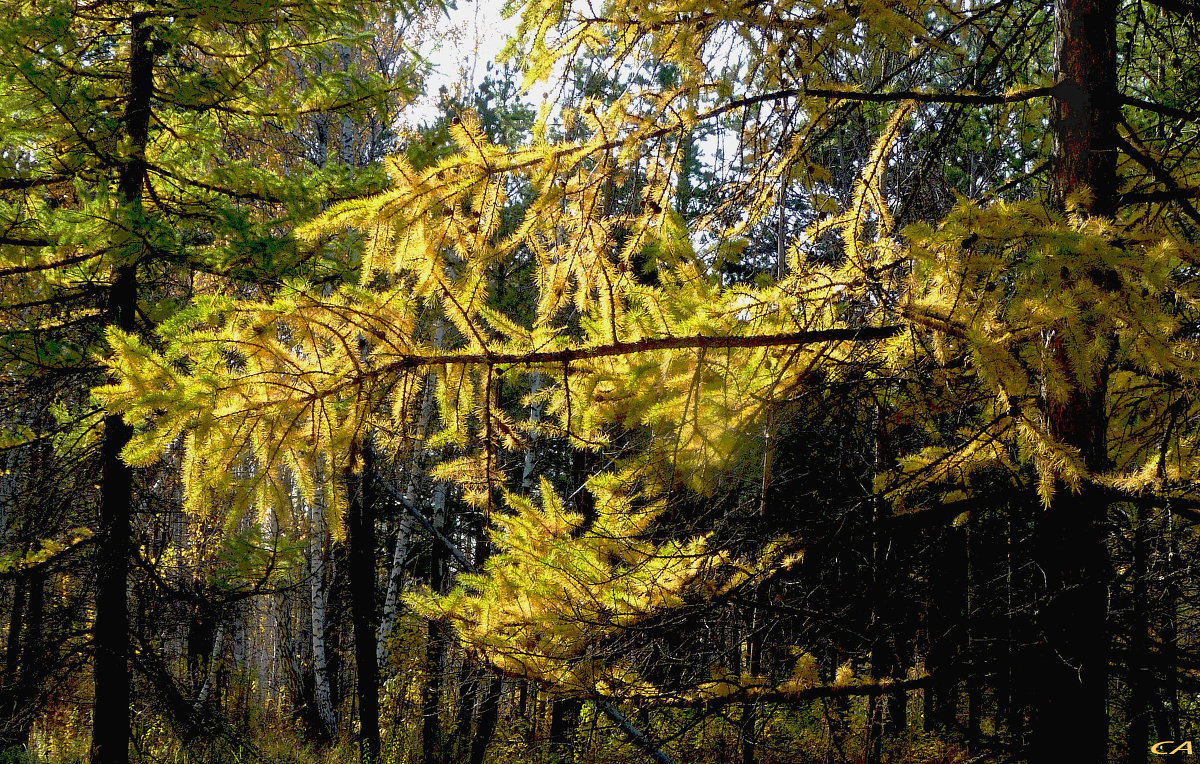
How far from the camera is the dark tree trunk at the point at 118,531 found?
5.22 m

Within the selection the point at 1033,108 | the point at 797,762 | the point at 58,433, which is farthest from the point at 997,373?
the point at 58,433

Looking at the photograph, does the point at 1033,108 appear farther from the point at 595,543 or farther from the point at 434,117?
the point at 434,117

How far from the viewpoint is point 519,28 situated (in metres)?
3.29

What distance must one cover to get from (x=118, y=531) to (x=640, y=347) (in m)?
4.84

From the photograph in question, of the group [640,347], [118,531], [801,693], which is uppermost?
[640,347]

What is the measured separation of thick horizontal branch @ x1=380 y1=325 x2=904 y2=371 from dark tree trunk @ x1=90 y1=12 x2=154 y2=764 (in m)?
4.01

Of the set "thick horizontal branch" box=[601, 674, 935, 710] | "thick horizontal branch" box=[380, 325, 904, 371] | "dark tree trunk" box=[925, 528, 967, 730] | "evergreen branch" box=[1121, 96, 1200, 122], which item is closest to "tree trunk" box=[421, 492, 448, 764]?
"thick horizontal branch" box=[601, 674, 935, 710]

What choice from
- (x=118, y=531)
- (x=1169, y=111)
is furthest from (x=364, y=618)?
(x=1169, y=111)

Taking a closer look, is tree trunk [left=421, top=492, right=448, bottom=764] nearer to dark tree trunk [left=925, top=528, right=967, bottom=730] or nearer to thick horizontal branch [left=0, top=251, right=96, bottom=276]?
thick horizontal branch [left=0, top=251, right=96, bottom=276]

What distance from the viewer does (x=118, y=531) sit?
17.3 ft

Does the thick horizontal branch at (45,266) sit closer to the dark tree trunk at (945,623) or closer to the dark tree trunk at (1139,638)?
the dark tree trunk at (945,623)

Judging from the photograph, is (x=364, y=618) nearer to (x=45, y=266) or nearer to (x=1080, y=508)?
(x=45, y=266)

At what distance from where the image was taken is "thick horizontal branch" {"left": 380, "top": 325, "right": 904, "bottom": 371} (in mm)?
2498

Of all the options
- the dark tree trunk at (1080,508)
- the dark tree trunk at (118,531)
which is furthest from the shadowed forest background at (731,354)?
the dark tree trunk at (118,531)
